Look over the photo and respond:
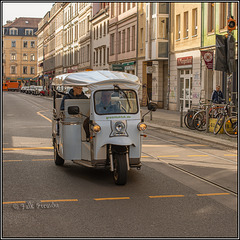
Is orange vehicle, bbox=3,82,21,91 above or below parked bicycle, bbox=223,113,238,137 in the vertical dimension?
above

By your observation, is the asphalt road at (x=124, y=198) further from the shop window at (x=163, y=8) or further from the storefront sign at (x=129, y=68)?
the storefront sign at (x=129, y=68)

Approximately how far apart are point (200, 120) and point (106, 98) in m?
11.2

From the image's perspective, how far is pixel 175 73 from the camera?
121ft

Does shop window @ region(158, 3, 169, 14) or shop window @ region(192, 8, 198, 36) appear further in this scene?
shop window @ region(158, 3, 169, 14)

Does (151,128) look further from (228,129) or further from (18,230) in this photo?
(18,230)

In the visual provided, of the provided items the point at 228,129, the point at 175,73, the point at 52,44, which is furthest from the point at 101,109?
the point at 52,44

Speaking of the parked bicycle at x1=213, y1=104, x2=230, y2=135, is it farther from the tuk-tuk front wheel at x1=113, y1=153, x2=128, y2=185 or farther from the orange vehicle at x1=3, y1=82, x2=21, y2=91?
the orange vehicle at x1=3, y1=82, x2=21, y2=91

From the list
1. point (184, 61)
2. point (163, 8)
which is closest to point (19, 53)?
point (163, 8)

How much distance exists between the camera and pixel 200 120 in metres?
20.4

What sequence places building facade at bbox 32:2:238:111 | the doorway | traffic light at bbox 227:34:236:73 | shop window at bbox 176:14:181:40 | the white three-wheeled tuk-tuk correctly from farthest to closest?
shop window at bbox 176:14:181:40 → the doorway → building facade at bbox 32:2:238:111 → traffic light at bbox 227:34:236:73 → the white three-wheeled tuk-tuk

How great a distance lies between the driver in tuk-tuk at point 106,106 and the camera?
9.55m

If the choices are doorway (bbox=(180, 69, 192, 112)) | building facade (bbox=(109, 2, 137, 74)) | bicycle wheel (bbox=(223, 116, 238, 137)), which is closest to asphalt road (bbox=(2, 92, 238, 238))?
bicycle wheel (bbox=(223, 116, 238, 137))

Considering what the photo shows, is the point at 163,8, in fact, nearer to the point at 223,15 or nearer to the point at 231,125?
the point at 223,15

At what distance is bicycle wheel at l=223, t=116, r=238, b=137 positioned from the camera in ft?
58.9
